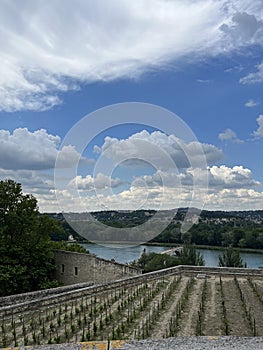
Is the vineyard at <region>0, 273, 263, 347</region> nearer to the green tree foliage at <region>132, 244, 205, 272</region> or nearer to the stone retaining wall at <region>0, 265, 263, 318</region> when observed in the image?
the stone retaining wall at <region>0, 265, 263, 318</region>

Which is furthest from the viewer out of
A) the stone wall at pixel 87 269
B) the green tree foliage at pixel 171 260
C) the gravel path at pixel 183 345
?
the green tree foliage at pixel 171 260

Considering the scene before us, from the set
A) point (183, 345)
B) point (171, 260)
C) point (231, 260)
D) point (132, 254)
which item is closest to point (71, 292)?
point (183, 345)

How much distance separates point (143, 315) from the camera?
9031 mm

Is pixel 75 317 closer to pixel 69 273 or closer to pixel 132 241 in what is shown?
pixel 69 273

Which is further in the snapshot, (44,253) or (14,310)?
(44,253)

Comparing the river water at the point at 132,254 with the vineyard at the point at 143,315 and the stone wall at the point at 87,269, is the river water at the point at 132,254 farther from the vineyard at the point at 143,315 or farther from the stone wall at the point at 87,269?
the vineyard at the point at 143,315

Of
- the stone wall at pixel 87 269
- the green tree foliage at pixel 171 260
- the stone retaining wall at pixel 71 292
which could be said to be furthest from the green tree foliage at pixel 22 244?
the green tree foliage at pixel 171 260

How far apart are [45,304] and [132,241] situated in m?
63.6

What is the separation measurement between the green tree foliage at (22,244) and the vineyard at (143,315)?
1123 cm

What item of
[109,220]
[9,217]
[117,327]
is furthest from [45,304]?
[109,220]

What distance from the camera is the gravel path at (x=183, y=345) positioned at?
3.09m

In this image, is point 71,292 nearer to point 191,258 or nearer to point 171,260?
point 191,258

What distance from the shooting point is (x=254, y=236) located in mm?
81188

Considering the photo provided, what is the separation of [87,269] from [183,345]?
20104 millimetres
